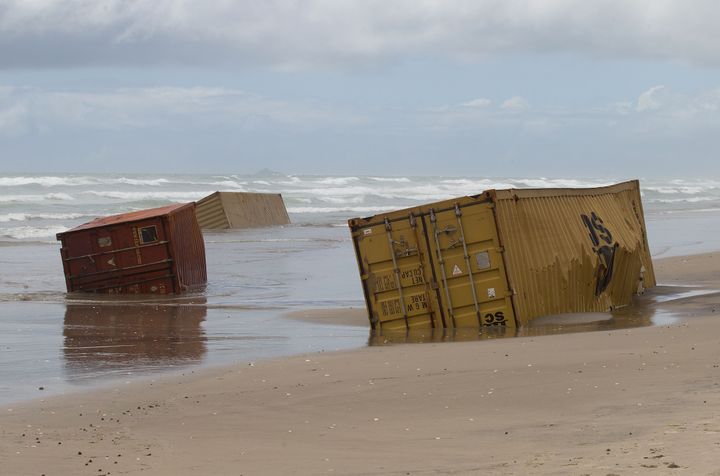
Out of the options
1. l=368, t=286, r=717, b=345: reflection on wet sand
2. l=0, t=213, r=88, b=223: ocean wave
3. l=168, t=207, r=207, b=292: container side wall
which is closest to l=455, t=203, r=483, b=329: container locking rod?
l=368, t=286, r=717, b=345: reflection on wet sand

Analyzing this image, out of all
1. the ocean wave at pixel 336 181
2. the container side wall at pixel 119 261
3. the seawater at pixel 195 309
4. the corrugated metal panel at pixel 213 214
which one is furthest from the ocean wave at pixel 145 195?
the container side wall at pixel 119 261

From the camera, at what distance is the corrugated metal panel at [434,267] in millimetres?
14172

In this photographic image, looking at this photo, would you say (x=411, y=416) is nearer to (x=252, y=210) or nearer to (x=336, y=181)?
(x=252, y=210)

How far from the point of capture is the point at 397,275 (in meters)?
14.7

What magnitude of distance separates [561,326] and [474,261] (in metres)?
1.44

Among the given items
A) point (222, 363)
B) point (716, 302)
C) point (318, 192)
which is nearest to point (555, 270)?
point (716, 302)

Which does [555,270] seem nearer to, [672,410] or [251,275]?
[672,410]

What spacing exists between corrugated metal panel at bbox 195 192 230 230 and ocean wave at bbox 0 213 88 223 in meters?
15.6

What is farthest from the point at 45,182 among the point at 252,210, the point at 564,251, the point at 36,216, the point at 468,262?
the point at 468,262

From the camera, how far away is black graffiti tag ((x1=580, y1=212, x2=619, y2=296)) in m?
16.0

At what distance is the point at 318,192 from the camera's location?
86.1 metres

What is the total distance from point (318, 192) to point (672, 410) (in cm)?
7910

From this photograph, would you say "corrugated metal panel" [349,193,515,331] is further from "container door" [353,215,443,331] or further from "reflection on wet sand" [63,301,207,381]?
"reflection on wet sand" [63,301,207,381]

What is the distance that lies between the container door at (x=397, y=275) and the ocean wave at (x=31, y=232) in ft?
96.7
